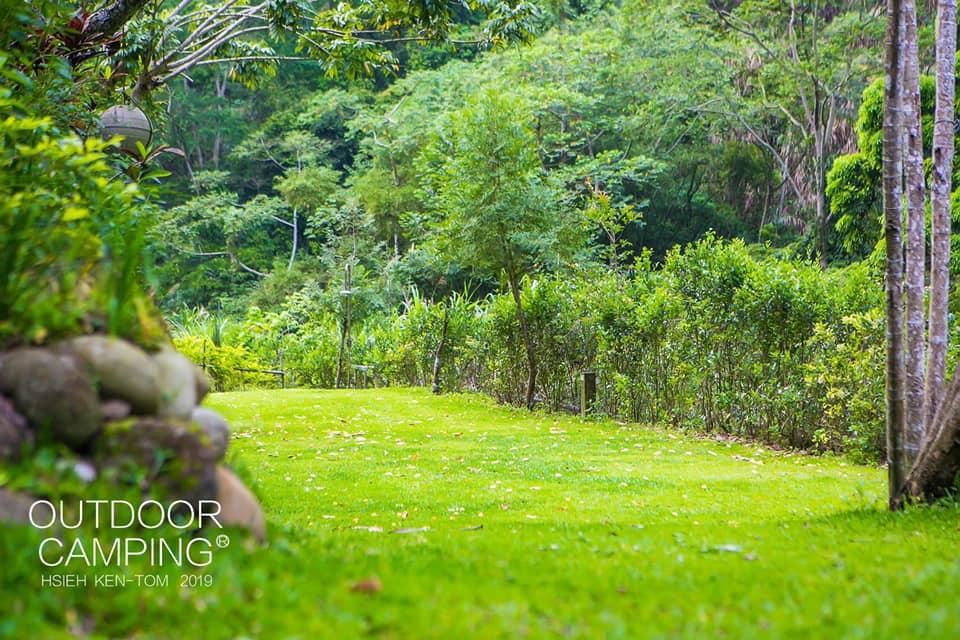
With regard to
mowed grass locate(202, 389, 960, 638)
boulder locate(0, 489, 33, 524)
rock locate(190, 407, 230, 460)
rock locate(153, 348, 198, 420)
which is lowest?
mowed grass locate(202, 389, 960, 638)

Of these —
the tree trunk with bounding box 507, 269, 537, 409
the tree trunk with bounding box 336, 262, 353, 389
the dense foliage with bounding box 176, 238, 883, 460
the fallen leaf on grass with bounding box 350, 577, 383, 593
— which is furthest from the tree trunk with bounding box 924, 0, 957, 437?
the tree trunk with bounding box 336, 262, 353, 389

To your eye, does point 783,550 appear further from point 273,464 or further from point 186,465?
point 273,464

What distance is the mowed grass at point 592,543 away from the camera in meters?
2.42

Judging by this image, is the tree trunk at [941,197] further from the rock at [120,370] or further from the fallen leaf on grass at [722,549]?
the rock at [120,370]

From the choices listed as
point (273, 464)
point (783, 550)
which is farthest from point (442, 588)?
point (273, 464)

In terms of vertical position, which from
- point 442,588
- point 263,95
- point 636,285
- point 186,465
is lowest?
point 442,588

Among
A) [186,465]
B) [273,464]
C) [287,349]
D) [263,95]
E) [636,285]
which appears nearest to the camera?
[186,465]

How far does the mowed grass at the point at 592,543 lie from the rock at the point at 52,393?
85 centimetres

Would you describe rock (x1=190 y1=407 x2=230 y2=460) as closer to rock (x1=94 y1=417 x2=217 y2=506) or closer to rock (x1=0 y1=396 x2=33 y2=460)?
rock (x1=94 y1=417 x2=217 y2=506)

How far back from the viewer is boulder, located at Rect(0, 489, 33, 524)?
2404 millimetres

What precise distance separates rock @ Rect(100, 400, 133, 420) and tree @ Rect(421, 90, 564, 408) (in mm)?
10439

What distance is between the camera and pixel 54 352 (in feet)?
8.79

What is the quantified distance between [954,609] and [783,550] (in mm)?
1186

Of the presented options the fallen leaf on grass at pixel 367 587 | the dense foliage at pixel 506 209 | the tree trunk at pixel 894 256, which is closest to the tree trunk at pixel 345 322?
the dense foliage at pixel 506 209
